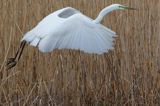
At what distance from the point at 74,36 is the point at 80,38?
27mm

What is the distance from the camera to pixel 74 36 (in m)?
1.79

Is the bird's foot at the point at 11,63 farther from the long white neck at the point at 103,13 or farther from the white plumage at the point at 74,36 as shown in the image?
the long white neck at the point at 103,13

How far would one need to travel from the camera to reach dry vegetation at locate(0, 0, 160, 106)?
2105mm

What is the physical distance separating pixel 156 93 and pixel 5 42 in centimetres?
A: 74

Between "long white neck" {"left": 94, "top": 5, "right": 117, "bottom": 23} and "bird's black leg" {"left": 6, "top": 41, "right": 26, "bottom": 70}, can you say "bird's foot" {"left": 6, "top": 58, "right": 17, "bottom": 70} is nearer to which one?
"bird's black leg" {"left": 6, "top": 41, "right": 26, "bottom": 70}

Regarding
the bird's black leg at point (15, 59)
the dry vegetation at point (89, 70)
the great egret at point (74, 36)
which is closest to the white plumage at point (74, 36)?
the great egret at point (74, 36)

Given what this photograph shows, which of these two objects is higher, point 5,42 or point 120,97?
point 5,42

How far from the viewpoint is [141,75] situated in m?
2.16

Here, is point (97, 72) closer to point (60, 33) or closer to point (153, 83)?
point (153, 83)

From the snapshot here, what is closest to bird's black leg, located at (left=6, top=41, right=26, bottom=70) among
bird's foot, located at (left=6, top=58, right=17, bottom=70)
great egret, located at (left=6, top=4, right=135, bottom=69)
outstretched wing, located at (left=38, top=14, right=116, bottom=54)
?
bird's foot, located at (left=6, top=58, right=17, bottom=70)

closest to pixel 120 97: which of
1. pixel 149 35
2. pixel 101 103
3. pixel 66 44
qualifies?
pixel 101 103

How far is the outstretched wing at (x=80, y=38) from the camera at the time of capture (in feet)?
5.74

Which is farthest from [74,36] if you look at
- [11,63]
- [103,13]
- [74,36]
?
[11,63]

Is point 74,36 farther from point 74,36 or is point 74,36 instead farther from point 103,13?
point 103,13
